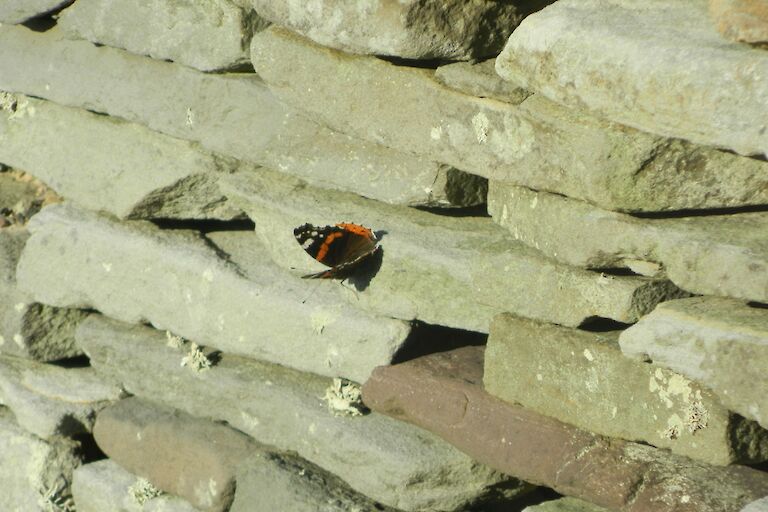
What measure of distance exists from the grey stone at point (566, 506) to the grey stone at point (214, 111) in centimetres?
84

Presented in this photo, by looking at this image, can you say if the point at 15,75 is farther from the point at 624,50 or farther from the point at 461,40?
the point at 624,50

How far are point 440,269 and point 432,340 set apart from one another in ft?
1.12

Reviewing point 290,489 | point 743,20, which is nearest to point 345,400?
point 290,489

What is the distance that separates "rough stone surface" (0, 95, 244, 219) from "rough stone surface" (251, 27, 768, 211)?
52 cm

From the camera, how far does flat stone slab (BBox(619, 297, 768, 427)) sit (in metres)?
2.59

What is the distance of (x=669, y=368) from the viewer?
2.78m

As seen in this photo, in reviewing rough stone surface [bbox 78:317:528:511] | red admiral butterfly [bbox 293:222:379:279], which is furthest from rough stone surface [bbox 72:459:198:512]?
red admiral butterfly [bbox 293:222:379:279]

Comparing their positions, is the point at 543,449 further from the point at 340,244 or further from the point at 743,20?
the point at 743,20

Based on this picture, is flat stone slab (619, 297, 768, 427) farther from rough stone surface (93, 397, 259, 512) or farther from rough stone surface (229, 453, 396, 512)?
rough stone surface (93, 397, 259, 512)

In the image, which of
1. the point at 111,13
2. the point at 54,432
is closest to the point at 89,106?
the point at 111,13

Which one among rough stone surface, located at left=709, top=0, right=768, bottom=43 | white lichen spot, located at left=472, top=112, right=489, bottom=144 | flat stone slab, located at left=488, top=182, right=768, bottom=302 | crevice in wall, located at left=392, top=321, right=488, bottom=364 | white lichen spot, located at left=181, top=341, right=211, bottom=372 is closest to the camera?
rough stone surface, located at left=709, top=0, right=768, bottom=43

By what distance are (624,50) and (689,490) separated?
1024 mm

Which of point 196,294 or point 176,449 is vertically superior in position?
point 196,294

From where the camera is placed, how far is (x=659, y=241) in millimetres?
2723
